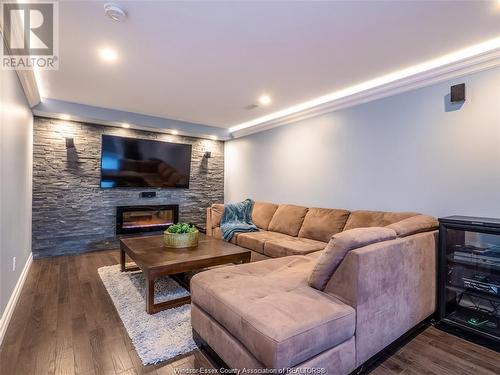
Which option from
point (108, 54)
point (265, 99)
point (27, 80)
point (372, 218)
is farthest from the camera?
point (265, 99)

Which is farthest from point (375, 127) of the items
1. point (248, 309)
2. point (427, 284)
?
point (248, 309)

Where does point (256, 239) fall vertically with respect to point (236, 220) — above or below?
below

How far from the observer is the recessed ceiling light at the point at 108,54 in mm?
2476

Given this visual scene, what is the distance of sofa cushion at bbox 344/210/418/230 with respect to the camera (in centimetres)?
284

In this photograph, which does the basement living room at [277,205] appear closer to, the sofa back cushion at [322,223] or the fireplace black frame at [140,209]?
the sofa back cushion at [322,223]

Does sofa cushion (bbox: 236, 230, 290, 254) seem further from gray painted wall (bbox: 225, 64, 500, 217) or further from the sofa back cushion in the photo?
gray painted wall (bbox: 225, 64, 500, 217)

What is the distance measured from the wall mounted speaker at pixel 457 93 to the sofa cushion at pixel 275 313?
7.44 ft

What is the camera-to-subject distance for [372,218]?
10.0ft

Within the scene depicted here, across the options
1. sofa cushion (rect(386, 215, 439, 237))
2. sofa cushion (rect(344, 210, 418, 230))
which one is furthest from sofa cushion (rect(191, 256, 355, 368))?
sofa cushion (rect(344, 210, 418, 230))

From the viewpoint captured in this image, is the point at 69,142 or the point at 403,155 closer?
the point at 403,155

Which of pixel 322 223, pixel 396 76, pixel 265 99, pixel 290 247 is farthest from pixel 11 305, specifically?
pixel 396 76

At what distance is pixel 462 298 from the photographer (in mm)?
2398

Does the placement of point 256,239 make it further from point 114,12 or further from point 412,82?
point 114,12

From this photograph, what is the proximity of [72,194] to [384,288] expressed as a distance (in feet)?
14.8
